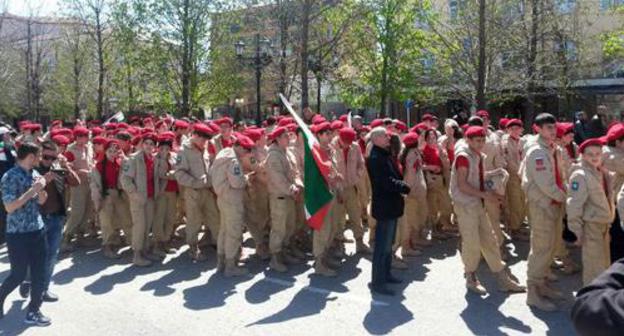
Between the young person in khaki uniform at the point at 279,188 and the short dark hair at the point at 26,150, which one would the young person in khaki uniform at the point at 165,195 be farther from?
the short dark hair at the point at 26,150

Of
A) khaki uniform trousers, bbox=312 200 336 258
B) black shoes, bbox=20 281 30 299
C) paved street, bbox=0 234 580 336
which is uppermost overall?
khaki uniform trousers, bbox=312 200 336 258

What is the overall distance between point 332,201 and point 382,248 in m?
1.02

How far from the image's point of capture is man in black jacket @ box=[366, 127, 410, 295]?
6.43 metres

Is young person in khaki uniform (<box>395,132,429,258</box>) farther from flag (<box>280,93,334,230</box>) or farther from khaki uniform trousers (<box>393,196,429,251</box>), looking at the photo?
flag (<box>280,93,334,230</box>)

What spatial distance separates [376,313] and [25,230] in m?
3.64

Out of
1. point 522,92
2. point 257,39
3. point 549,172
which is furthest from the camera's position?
point 522,92

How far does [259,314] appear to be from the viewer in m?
6.07

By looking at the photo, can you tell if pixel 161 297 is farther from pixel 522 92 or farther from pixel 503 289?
pixel 522 92

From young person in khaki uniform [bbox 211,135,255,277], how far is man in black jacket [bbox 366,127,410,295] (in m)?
1.92

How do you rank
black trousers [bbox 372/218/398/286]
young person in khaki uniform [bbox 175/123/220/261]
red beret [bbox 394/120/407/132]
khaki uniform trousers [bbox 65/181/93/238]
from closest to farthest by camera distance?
1. black trousers [bbox 372/218/398/286]
2. young person in khaki uniform [bbox 175/123/220/261]
3. khaki uniform trousers [bbox 65/181/93/238]
4. red beret [bbox 394/120/407/132]

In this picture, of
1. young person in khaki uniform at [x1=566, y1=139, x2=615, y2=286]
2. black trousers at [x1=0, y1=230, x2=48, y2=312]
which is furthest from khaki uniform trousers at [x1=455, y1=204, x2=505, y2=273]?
black trousers at [x1=0, y1=230, x2=48, y2=312]

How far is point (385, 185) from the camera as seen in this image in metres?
6.44

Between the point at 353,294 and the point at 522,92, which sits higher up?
the point at 522,92

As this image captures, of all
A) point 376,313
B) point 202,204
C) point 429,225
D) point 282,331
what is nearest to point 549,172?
point 376,313
